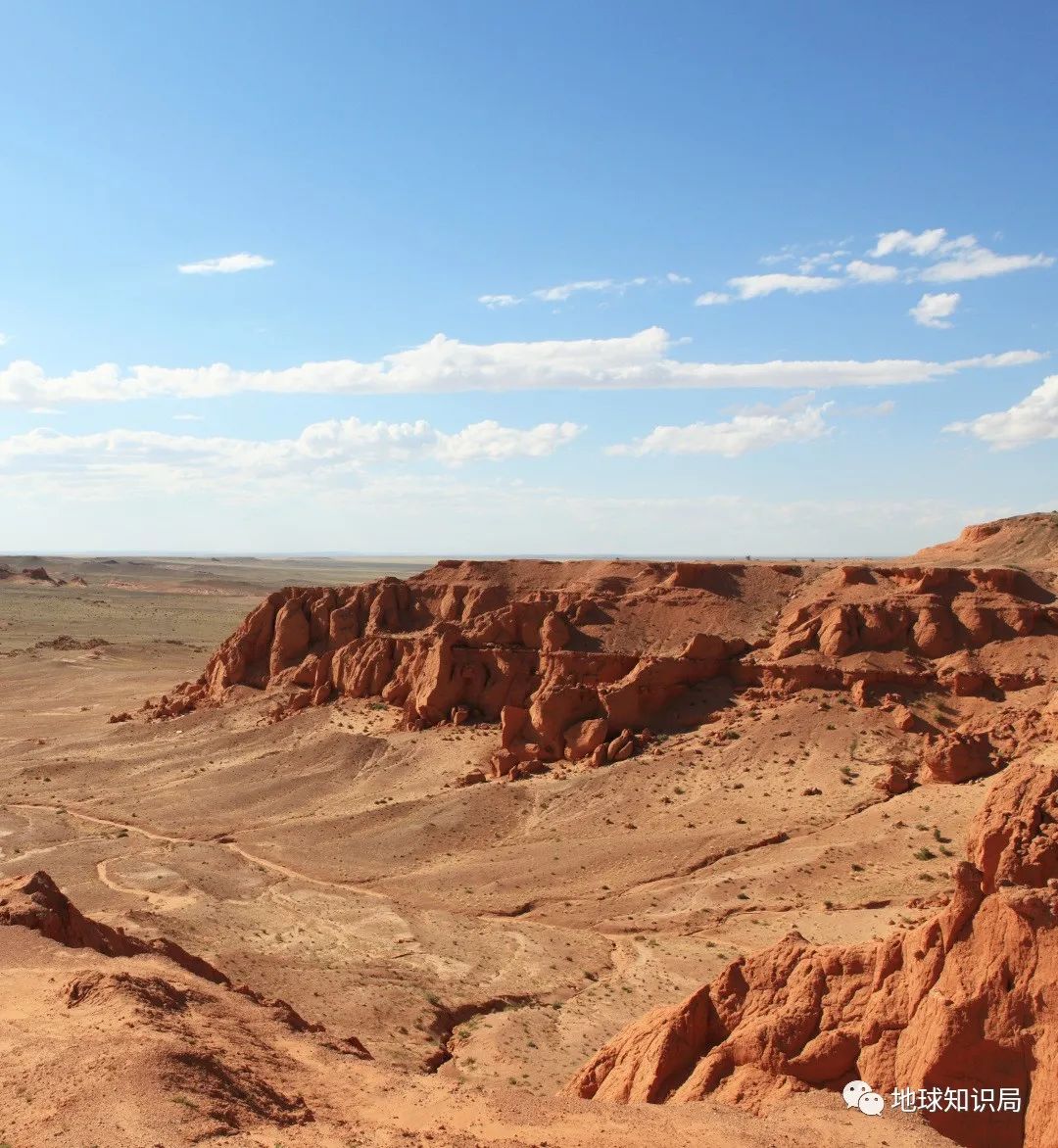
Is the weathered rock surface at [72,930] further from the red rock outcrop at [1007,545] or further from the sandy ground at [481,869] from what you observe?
the red rock outcrop at [1007,545]

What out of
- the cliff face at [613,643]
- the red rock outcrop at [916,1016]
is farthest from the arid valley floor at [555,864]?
the cliff face at [613,643]

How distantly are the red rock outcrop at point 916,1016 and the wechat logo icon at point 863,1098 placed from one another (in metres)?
0.15

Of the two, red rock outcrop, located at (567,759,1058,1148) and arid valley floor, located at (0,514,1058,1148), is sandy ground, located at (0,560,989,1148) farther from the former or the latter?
red rock outcrop, located at (567,759,1058,1148)

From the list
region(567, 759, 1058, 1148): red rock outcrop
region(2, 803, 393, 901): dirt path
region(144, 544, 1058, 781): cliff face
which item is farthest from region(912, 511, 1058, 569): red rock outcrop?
region(567, 759, 1058, 1148): red rock outcrop

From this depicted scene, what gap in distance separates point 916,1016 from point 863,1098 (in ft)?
4.23

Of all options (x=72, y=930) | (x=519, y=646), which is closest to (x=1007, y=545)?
(x=519, y=646)

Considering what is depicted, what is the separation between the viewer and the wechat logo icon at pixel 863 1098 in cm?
1279

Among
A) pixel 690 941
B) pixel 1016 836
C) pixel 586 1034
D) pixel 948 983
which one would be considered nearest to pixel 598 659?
pixel 690 941

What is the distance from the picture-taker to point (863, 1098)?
13078 mm

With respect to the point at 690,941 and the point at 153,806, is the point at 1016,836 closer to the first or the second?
the point at 690,941

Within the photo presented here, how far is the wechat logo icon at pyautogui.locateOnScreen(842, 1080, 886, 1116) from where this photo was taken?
1279 cm

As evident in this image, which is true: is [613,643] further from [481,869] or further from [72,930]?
[72,930]

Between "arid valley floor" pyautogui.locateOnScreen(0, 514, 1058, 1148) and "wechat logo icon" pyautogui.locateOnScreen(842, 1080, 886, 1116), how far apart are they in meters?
0.21

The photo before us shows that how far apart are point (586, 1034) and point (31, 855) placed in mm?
21008
